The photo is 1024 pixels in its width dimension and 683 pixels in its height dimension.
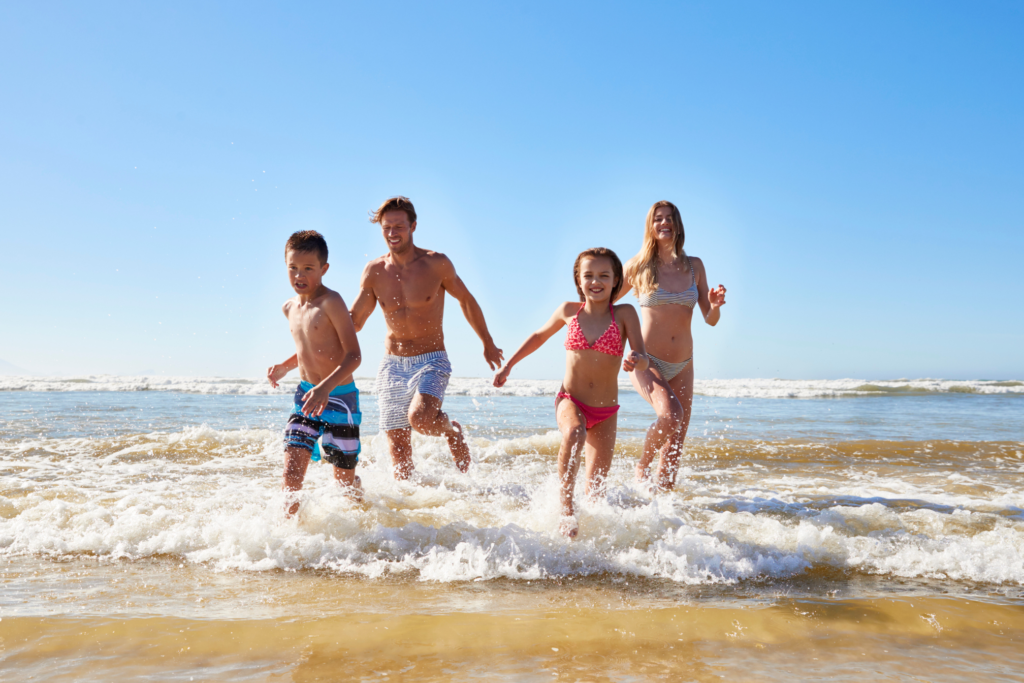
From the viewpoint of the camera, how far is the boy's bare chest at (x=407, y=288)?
5.20 metres

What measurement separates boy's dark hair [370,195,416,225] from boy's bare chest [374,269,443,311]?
439 mm

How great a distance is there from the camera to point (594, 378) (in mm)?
4070

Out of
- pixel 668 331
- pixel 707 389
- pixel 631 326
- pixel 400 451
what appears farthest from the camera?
pixel 707 389

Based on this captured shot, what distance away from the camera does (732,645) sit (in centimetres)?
260

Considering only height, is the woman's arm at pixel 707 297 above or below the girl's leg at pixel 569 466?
above

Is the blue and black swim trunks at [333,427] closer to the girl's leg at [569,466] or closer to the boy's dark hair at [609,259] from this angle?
the girl's leg at [569,466]

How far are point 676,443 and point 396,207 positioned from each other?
291 cm

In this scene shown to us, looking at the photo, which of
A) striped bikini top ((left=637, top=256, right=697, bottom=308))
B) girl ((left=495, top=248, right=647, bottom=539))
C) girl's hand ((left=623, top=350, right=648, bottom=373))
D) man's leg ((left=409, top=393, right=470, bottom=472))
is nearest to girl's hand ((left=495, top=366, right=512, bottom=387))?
girl ((left=495, top=248, right=647, bottom=539))

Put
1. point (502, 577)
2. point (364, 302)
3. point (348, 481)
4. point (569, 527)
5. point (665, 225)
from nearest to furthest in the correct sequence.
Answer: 1. point (502, 577)
2. point (569, 527)
3. point (348, 481)
4. point (665, 225)
5. point (364, 302)

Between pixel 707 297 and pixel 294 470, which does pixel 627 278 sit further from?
pixel 294 470

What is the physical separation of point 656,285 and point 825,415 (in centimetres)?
999

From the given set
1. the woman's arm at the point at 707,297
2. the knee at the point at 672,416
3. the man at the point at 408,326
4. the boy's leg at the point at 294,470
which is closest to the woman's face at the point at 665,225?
A: the woman's arm at the point at 707,297

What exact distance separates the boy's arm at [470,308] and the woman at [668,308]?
122cm

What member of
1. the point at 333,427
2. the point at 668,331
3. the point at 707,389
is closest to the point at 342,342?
the point at 333,427
